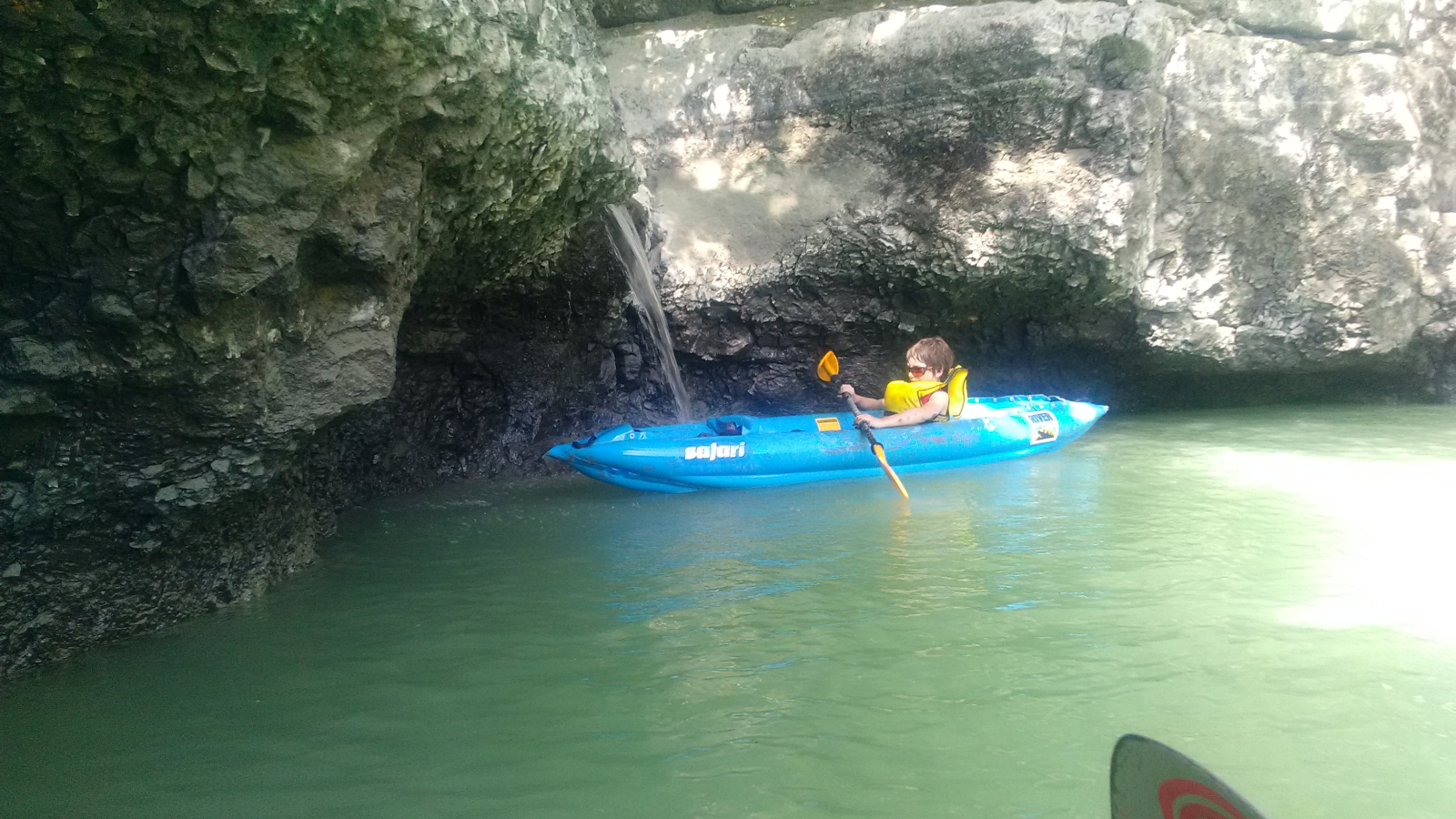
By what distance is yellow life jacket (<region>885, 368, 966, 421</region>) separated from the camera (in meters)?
6.42

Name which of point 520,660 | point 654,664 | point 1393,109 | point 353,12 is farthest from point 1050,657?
point 1393,109

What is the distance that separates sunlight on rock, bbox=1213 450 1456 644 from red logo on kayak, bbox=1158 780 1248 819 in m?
2.23

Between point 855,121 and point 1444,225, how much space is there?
196 inches

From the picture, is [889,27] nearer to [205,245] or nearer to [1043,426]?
[1043,426]

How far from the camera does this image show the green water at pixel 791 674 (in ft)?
7.50

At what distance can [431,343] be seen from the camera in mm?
5672

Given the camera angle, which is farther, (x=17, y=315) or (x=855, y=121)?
(x=855, y=121)

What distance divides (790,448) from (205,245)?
3617mm

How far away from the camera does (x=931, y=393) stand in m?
6.44

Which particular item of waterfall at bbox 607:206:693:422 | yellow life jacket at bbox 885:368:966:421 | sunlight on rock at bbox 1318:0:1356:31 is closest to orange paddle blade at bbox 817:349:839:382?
yellow life jacket at bbox 885:368:966:421

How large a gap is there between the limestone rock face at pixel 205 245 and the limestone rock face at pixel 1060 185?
3642 millimetres

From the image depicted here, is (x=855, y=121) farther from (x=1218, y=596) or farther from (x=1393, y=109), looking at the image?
(x=1218, y=596)

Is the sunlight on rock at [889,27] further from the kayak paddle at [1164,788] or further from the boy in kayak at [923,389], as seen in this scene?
the kayak paddle at [1164,788]

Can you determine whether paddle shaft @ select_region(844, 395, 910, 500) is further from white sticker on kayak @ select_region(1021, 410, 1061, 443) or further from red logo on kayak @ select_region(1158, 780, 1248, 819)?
red logo on kayak @ select_region(1158, 780, 1248, 819)
